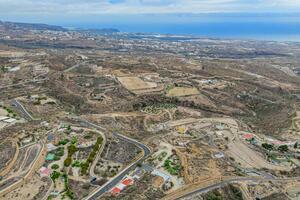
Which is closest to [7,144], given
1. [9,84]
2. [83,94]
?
[83,94]

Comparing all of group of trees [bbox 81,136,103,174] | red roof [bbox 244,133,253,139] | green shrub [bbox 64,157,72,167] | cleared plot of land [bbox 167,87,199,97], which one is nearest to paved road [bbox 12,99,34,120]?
group of trees [bbox 81,136,103,174]

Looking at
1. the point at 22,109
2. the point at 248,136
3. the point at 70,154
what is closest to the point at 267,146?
the point at 248,136

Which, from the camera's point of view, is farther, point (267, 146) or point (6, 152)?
point (267, 146)

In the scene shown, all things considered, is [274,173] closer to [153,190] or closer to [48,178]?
[153,190]

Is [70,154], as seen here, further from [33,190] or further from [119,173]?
[33,190]

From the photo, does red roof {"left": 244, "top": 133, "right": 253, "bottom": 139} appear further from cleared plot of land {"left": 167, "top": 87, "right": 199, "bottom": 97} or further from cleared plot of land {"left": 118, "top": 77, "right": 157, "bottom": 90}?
cleared plot of land {"left": 118, "top": 77, "right": 157, "bottom": 90}

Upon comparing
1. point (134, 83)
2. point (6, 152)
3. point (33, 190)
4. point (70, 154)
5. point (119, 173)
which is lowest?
point (33, 190)
